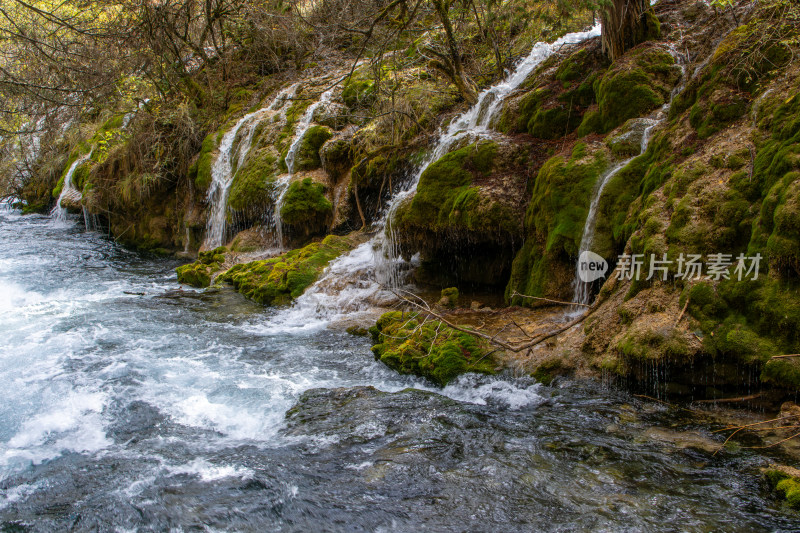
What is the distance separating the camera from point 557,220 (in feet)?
22.4

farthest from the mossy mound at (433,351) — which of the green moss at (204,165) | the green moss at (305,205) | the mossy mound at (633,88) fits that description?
the green moss at (204,165)

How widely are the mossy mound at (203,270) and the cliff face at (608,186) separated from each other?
13 cm

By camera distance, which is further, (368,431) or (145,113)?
(145,113)

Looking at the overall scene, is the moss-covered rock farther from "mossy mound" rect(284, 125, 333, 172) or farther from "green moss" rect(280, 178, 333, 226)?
"green moss" rect(280, 178, 333, 226)

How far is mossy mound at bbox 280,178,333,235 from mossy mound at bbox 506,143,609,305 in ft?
20.2

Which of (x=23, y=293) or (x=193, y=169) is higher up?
(x=193, y=169)

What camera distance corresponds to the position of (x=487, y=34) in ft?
43.7

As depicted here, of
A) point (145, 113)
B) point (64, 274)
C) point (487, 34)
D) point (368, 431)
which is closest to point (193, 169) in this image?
point (145, 113)

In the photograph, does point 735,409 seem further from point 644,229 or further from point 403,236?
point 403,236

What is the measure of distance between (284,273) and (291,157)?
4620mm

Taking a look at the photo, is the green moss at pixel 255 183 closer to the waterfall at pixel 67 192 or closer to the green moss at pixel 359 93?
the green moss at pixel 359 93

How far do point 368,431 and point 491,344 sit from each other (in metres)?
1.86

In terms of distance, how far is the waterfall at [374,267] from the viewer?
8.77 metres

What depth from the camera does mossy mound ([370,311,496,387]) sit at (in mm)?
5703
